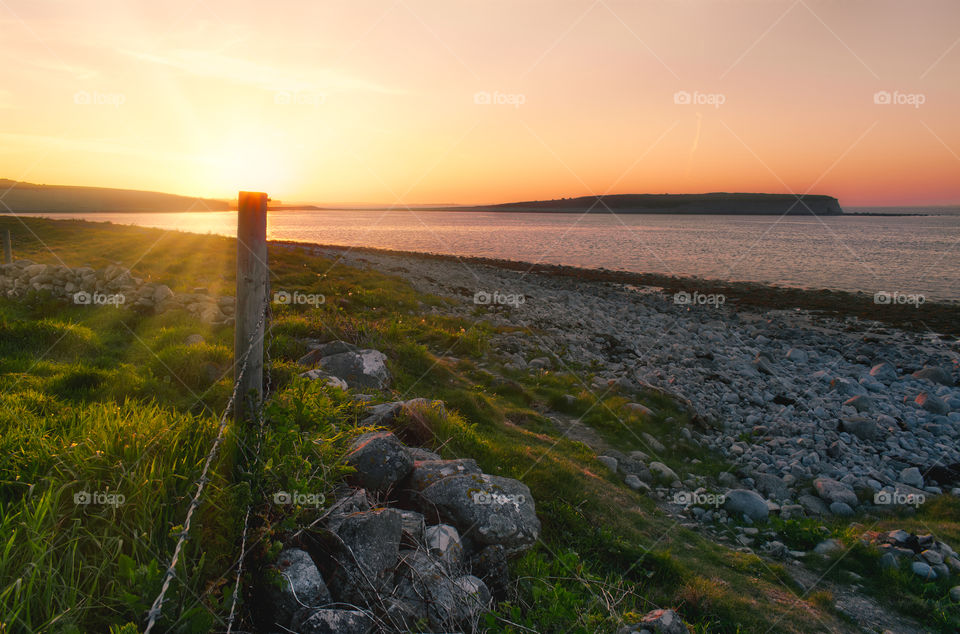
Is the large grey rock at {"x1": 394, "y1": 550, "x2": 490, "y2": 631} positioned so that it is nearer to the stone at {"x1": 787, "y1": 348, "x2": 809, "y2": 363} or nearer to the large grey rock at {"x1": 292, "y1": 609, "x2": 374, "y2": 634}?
the large grey rock at {"x1": 292, "y1": 609, "x2": 374, "y2": 634}

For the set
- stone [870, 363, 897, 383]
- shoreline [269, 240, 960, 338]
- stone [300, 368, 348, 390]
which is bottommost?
stone [870, 363, 897, 383]

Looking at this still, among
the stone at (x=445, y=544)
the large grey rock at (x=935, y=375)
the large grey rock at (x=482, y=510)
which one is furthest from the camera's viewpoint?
the large grey rock at (x=935, y=375)

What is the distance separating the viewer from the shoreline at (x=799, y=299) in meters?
25.4

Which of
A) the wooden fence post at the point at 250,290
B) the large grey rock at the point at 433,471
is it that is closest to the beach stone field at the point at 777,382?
the large grey rock at the point at 433,471

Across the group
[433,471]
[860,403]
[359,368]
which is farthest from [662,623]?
[860,403]

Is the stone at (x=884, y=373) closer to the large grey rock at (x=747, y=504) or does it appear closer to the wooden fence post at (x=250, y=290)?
the large grey rock at (x=747, y=504)

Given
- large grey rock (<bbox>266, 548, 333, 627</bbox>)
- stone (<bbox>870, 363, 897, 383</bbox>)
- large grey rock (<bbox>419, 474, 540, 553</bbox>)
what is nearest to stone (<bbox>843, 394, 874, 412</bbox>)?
stone (<bbox>870, 363, 897, 383</bbox>)

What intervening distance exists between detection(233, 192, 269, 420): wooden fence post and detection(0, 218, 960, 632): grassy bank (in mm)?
441

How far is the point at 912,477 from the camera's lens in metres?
9.33

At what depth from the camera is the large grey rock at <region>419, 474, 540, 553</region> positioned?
5.01 meters

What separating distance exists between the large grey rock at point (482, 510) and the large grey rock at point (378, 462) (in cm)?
39

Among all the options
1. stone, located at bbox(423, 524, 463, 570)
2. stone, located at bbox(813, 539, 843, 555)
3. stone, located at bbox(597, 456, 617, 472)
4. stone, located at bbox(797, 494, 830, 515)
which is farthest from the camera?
stone, located at bbox(597, 456, 617, 472)

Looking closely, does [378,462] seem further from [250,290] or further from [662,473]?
[662,473]

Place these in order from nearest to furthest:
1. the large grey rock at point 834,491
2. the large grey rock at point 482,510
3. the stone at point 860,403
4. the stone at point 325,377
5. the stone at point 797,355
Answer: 1. the large grey rock at point 482,510
2. the stone at point 325,377
3. the large grey rock at point 834,491
4. the stone at point 860,403
5. the stone at point 797,355
